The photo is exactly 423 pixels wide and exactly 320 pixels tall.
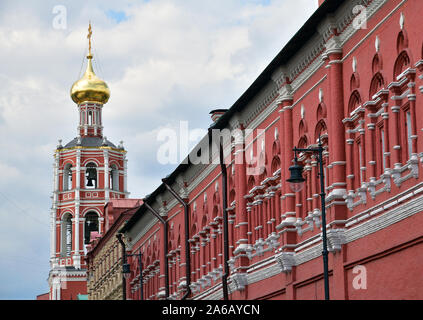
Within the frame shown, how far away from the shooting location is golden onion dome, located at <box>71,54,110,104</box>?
115312mm

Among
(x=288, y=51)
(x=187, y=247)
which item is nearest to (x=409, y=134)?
(x=288, y=51)

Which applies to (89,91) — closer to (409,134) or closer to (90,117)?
(90,117)

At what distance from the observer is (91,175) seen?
4500 inches

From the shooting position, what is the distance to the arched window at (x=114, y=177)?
4457 inches

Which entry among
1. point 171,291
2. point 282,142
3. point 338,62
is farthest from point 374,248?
point 171,291

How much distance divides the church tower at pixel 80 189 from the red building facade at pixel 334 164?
66803 millimetres

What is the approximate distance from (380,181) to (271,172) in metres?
9.76

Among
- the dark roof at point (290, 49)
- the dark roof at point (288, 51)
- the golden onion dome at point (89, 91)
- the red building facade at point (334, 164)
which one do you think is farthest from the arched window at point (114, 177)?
the dark roof at point (290, 49)

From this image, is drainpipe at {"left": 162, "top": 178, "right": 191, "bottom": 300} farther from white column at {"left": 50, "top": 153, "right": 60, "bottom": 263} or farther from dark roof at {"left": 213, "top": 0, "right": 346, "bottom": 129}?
white column at {"left": 50, "top": 153, "right": 60, "bottom": 263}

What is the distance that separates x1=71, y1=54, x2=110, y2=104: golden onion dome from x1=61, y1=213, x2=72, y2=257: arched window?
460 inches

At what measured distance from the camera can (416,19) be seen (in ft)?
79.0

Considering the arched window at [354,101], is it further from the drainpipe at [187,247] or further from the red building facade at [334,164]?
the drainpipe at [187,247]

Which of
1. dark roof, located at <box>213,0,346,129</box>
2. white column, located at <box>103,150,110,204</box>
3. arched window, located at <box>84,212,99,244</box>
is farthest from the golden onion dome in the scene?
dark roof, located at <box>213,0,346,129</box>
